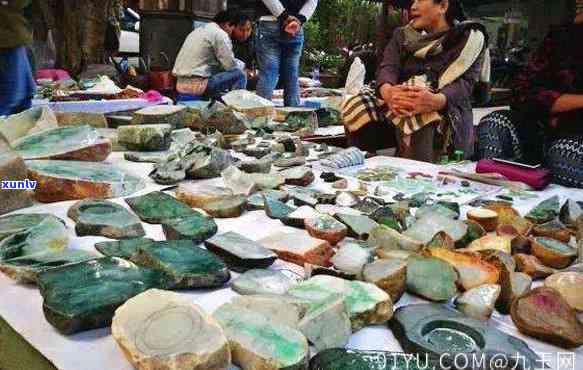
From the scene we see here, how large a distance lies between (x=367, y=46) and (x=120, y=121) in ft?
22.6

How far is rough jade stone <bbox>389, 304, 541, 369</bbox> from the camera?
85 cm

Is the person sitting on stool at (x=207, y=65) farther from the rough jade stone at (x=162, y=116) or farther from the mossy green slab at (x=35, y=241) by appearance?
the mossy green slab at (x=35, y=241)

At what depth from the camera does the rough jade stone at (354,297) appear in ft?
3.15

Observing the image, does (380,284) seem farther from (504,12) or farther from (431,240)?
(504,12)

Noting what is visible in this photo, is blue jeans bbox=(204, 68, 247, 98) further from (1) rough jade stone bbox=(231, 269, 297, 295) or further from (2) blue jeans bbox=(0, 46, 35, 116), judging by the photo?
(1) rough jade stone bbox=(231, 269, 297, 295)

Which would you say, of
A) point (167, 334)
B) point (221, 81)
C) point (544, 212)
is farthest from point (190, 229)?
point (221, 81)

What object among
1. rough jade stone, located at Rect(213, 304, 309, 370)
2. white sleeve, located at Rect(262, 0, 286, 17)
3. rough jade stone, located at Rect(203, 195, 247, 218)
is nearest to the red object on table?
rough jade stone, located at Rect(203, 195, 247, 218)

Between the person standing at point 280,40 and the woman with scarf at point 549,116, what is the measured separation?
1762mm

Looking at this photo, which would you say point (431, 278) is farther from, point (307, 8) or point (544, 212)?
point (307, 8)

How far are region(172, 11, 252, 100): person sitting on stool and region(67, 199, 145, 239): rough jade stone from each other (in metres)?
3.00

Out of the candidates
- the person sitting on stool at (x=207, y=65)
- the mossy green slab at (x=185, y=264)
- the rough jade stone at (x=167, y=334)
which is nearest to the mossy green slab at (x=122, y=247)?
the mossy green slab at (x=185, y=264)

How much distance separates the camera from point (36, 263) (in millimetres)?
1089

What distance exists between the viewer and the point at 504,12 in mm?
10930

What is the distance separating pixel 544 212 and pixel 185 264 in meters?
1.10
